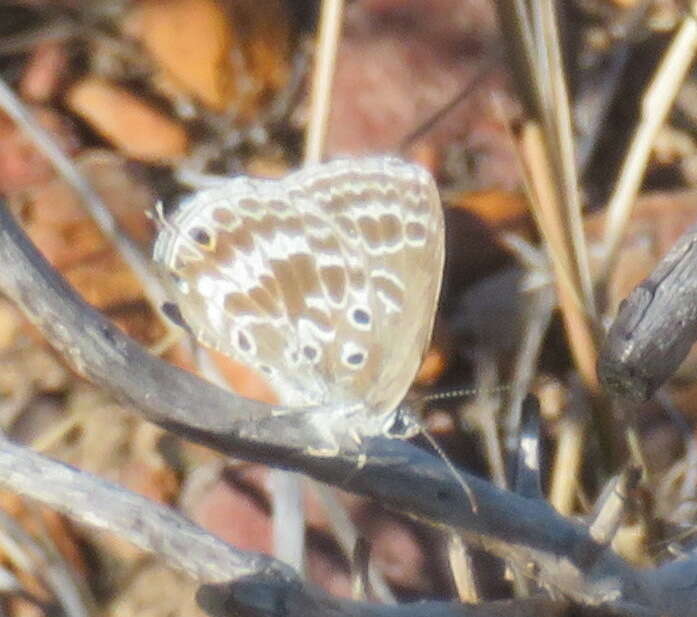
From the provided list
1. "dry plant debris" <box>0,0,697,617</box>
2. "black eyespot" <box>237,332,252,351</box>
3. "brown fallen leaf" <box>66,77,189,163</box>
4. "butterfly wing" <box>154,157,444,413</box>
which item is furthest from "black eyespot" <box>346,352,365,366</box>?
"brown fallen leaf" <box>66,77,189,163</box>

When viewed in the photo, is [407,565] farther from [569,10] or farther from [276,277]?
[569,10]

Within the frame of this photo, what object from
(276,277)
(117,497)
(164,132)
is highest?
(117,497)

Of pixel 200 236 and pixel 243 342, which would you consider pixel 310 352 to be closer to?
pixel 243 342

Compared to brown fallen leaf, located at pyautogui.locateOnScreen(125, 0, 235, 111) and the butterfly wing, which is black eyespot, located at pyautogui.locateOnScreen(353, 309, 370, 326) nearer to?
the butterfly wing

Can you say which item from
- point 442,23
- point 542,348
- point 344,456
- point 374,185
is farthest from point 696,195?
point 344,456

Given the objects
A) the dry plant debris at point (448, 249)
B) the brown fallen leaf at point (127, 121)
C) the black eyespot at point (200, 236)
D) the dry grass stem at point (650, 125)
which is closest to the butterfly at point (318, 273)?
the black eyespot at point (200, 236)
